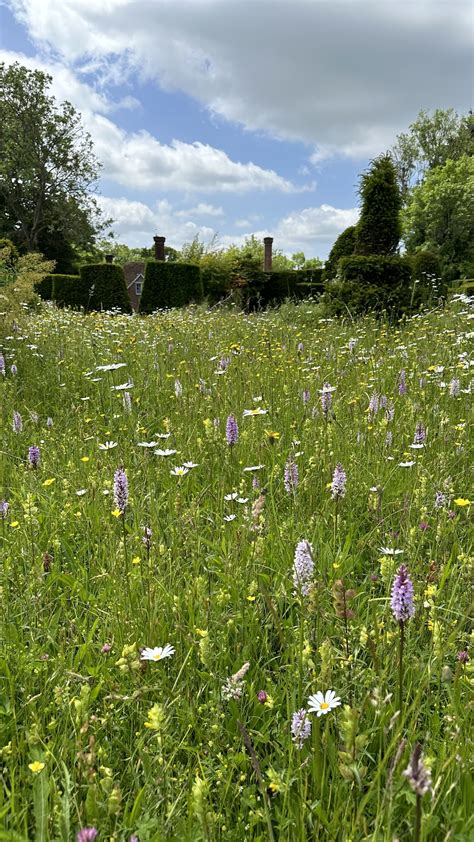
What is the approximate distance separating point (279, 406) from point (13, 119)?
41.1m

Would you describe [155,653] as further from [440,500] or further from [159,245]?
[159,245]

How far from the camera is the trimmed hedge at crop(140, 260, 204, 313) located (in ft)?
66.7

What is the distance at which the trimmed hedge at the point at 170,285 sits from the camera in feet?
66.7

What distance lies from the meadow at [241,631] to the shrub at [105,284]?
1687 cm

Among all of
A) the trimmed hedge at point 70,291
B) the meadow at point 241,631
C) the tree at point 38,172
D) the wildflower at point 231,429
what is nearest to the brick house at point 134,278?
the tree at point 38,172

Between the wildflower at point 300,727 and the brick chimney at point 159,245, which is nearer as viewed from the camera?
the wildflower at point 300,727

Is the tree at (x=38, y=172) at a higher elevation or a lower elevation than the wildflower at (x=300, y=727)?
higher

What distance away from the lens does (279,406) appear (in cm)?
376

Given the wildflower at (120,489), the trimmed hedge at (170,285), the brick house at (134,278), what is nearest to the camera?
the wildflower at (120,489)

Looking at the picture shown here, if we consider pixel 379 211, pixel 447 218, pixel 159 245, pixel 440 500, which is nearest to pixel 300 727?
pixel 440 500

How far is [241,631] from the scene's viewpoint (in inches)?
64.4

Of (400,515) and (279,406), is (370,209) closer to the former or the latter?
(279,406)

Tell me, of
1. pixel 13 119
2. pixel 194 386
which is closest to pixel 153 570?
pixel 194 386

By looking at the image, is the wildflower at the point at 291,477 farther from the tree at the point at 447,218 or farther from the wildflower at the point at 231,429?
the tree at the point at 447,218
